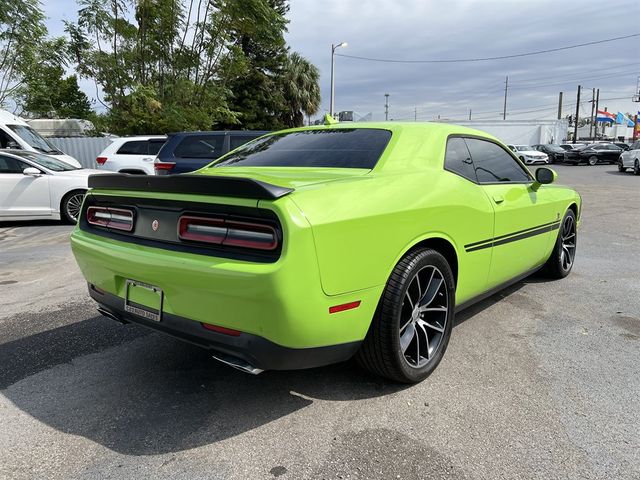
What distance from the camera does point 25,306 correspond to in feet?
14.3

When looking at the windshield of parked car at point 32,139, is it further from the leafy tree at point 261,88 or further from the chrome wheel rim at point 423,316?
the leafy tree at point 261,88

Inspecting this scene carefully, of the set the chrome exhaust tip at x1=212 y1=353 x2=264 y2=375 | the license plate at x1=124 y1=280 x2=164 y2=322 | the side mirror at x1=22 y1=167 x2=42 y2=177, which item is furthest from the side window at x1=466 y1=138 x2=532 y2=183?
the side mirror at x1=22 y1=167 x2=42 y2=177

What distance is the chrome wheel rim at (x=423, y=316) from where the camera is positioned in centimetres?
278

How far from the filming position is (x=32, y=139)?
13367 mm

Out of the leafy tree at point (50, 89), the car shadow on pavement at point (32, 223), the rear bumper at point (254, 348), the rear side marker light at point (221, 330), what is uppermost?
the leafy tree at point (50, 89)

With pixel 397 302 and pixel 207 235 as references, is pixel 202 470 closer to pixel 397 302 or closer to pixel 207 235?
pixel 207 235

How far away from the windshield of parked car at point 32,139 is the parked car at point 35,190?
4.67 meters

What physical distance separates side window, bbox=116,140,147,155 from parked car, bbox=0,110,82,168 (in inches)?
48.9

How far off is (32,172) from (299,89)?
28220 millimetres

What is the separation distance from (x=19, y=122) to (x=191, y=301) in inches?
558

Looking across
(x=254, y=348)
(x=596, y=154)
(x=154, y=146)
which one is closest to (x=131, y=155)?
(x=154, y=146)

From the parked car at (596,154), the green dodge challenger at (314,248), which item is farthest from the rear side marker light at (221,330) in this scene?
the parked car at (596,154)

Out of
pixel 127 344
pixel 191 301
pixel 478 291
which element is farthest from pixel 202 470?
pixel 478 291

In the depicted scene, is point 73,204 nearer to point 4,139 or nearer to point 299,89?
point 4,139
